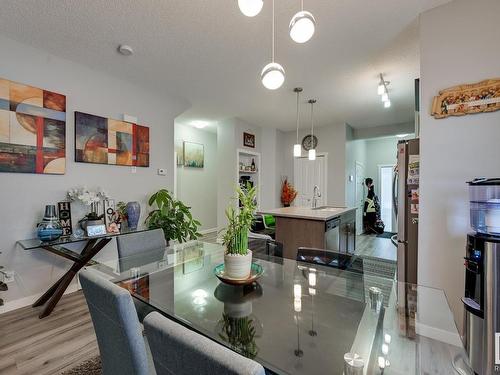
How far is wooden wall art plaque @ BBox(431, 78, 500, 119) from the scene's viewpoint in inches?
71.8

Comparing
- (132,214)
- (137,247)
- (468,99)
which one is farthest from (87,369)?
(468,99)

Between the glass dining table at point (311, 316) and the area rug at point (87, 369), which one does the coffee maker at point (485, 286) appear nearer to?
Answer: the glass dining table at point (311, 316)

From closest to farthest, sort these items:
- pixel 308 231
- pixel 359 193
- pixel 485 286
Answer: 1. pixel 485 286
2. pixel 308 231
3. pixel 359 193

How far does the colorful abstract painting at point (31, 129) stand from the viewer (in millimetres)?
2455

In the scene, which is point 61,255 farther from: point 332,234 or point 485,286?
point 485,286

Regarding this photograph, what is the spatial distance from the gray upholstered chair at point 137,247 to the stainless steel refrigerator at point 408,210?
7.65 ft

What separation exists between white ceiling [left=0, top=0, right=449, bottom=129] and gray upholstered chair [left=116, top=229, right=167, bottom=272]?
6.36ft

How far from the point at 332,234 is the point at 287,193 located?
123 inches

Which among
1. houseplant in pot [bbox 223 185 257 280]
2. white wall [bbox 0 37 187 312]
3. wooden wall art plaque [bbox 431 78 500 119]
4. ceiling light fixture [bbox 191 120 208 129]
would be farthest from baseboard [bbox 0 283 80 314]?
wooden wall art plaque [bbox 431 78 500 119]

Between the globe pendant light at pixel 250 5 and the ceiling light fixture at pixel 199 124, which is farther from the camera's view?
the ceiling light fixture at pixel 199 124

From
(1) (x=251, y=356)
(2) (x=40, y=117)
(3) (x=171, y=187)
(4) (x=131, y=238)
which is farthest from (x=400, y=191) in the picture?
(2) (x=40, y=117)

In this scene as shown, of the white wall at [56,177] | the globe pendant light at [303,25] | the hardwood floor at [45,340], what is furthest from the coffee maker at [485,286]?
the white wall at [56,177]

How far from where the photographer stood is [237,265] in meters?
1.39

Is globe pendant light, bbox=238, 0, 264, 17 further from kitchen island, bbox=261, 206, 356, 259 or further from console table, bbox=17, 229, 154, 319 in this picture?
console table, bbox=17, 229, 154, 319
